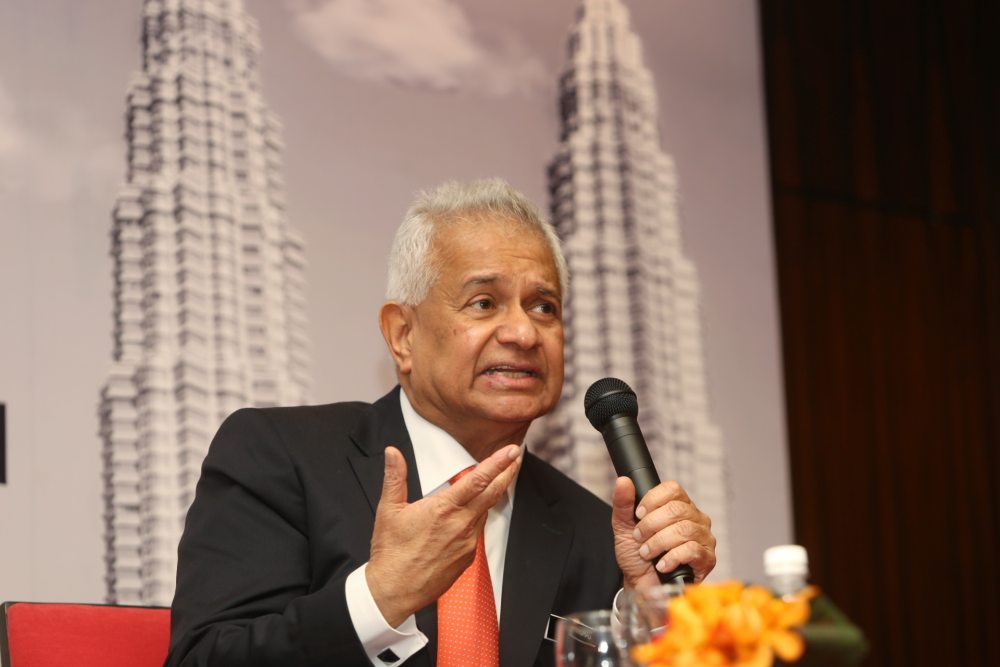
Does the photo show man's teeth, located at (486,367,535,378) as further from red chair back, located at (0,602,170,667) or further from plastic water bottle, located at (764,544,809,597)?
plastic water bottle, located at (764,544,809,597)

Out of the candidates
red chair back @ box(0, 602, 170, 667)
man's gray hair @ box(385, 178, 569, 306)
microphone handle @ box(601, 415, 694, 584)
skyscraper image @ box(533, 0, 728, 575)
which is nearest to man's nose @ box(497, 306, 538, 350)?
man's gray hair @ box(385, 178, 569, 306)

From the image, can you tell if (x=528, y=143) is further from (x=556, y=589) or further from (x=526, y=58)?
(x=556, y=589)

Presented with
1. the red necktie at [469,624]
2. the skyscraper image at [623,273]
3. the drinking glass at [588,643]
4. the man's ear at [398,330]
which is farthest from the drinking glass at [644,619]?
the skyscraper image at [623,273]

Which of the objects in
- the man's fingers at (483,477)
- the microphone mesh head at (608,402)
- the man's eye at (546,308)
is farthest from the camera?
the man's eye at (546,308)

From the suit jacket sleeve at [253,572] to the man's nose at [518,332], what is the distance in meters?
0.43

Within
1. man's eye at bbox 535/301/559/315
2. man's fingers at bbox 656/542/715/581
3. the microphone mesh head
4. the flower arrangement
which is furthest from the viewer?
man's eye at bbox 535/301/559/315

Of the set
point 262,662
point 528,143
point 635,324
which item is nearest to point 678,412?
point 635,324

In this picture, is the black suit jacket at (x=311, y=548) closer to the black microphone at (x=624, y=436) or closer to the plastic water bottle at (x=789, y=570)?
the black microphone at (x=624, y=436)

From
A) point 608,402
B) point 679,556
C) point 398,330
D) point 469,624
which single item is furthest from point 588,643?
point 398,330

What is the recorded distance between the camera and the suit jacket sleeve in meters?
1.74

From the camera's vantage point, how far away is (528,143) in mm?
3438

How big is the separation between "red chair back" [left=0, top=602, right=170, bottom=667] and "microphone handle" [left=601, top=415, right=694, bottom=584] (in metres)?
0.82

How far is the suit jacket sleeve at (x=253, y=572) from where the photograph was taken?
5.71 feet

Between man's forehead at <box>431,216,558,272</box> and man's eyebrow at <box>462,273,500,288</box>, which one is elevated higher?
man's forehead at <box>431,216,558,272</box>
